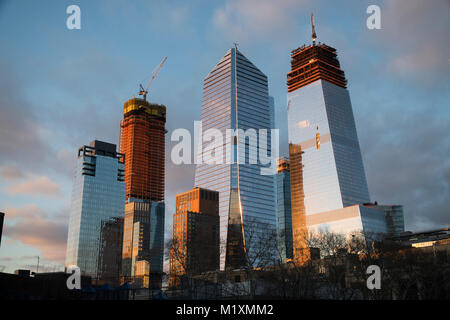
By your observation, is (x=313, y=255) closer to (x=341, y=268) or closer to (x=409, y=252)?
(x=341, y=268)

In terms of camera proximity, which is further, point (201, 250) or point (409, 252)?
point (201, 250)

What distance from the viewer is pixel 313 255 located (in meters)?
116

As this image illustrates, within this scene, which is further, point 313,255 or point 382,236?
point 382,236
